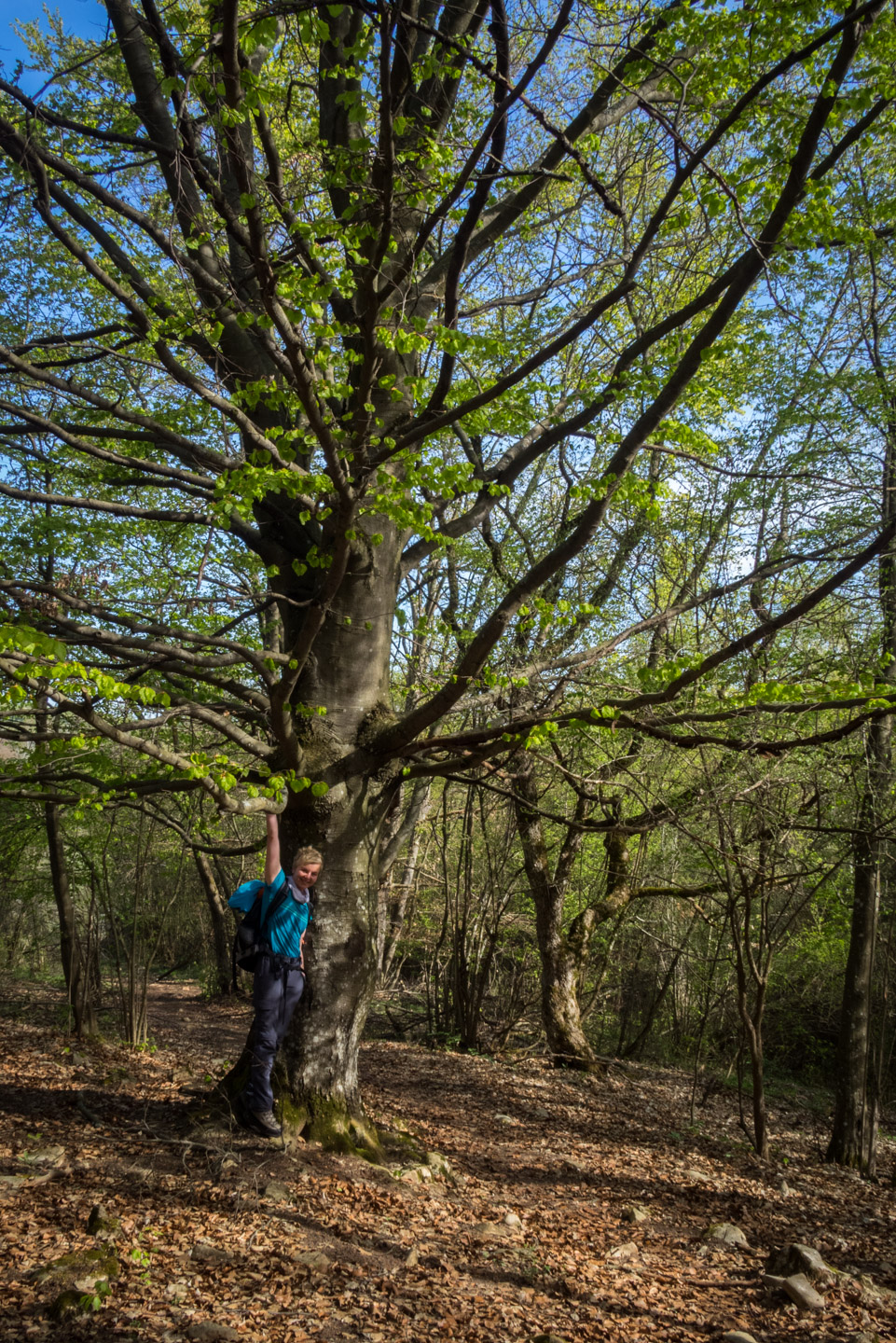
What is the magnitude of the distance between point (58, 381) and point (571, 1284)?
5.40 m

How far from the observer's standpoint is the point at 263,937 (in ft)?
14.9

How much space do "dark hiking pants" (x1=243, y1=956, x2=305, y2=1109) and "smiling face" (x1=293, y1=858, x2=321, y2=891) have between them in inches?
17.3

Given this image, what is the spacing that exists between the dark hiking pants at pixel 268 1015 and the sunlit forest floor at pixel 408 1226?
1.12 feet

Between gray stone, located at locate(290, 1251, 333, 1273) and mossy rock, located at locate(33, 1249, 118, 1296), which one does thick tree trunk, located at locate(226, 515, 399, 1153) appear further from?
mossy rock, located at locate(33, 1249, 118, 1296)

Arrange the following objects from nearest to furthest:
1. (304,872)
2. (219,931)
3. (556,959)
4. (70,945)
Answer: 1. (304,872)
2. (70,945)
3. (556,959)
4. (219,931)

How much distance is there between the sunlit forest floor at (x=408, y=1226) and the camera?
328cm

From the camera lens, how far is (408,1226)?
13.8 feet

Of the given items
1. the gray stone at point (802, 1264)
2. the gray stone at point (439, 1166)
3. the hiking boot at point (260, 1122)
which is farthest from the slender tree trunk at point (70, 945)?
the gray stone at point (802, 1264)

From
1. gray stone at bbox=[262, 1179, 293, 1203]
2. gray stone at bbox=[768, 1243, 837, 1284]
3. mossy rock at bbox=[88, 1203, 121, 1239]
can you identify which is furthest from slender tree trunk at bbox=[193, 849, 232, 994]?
gray stone at bbox=[768, 1243, 837, 1284]

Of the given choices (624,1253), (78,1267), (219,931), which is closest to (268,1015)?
(78,1267)

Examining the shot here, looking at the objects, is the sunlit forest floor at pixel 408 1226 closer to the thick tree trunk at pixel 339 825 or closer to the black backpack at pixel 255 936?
the thick tree trunk at pixel 339 825

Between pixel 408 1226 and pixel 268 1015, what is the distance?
4.32 ft

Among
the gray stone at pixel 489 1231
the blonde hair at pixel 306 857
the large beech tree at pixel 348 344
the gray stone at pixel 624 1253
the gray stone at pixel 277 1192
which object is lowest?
the gray stone at pixel 624 1253

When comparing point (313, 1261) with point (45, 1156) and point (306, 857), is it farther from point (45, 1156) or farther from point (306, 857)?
point (306, 857)
